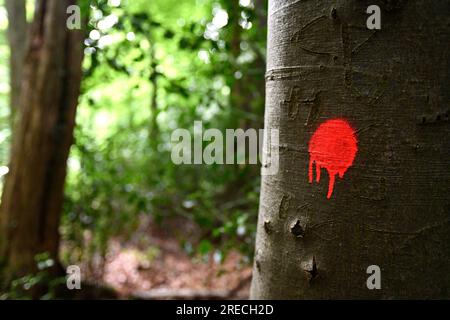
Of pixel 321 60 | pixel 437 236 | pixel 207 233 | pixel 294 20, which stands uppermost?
pixel 294 20

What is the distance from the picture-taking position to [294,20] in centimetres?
99

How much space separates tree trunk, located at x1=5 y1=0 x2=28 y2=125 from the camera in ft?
13.8

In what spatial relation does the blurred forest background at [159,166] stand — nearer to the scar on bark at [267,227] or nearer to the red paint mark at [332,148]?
the scar on bark at [267,227]

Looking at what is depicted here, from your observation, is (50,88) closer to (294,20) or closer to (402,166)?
(294,20)

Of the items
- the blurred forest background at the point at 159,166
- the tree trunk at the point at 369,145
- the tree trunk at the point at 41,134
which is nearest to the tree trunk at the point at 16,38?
the blurred forest background at the point at 159,166

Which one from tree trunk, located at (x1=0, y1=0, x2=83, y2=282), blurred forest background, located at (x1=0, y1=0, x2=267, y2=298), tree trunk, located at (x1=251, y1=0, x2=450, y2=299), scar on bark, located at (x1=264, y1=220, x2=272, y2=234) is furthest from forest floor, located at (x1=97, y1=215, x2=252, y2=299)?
tree trunk, located at (x1=251, y1=0, x2=450, y2=299)

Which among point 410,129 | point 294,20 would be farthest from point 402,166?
point 294,20

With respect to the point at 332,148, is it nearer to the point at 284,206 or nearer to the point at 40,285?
the point at 284,206

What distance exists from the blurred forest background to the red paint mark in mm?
1108

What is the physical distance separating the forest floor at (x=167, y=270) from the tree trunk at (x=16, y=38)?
205 centimetres

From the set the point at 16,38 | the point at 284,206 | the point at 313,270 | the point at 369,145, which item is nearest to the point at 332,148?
the point at 369,145

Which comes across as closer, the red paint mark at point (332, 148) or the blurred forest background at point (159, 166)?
the red paint mark at point (332, 148)

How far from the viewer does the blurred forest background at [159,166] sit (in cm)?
225
